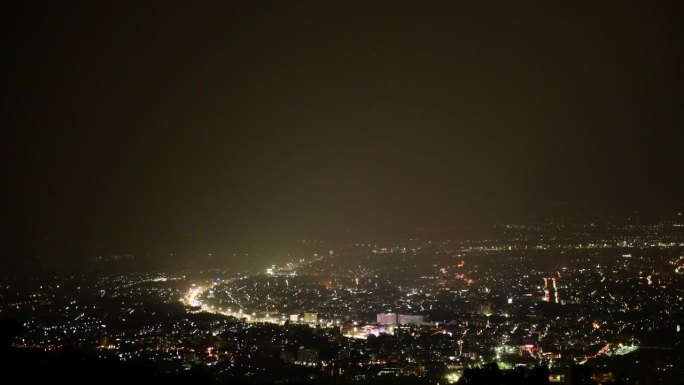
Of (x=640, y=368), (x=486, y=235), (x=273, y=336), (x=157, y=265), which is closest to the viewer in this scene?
(x=640, y=368)

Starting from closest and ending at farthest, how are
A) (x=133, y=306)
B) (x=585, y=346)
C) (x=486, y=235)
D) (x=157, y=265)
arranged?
1. (x=585, y=346)
2. (x=133, y=306)
3. (x=157, y=265)
4. (x=486, y=235)

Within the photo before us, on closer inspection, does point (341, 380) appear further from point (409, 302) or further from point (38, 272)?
point (38, 272)

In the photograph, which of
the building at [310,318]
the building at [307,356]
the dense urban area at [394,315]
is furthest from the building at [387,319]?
the building at [307,356]

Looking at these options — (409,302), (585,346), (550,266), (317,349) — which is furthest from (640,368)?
(550,266)

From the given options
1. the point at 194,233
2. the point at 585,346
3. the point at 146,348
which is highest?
the point at 194,233

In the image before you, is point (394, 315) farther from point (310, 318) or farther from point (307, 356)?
point (307, 356)

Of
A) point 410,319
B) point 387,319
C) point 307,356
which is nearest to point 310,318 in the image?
point 387,319
